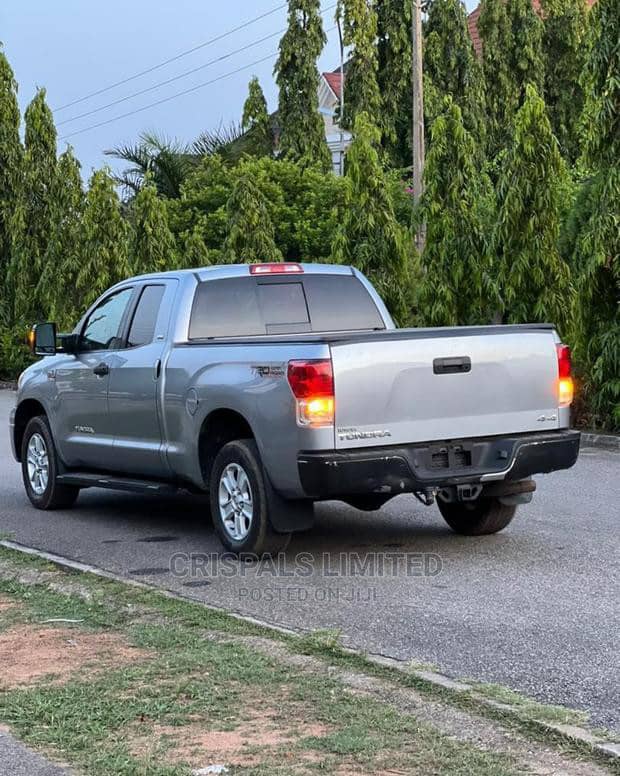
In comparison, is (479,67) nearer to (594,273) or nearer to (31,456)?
(594,273)

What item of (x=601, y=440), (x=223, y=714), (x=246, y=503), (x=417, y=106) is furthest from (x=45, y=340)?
(x=417, y=106)

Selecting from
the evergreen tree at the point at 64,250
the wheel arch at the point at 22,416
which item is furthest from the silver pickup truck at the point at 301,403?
the evergreen tree at the point at 64,250

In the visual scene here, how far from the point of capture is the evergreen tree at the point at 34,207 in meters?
34.8

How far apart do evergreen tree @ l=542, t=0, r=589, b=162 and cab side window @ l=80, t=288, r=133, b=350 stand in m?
33.3

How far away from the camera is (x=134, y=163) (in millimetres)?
40281

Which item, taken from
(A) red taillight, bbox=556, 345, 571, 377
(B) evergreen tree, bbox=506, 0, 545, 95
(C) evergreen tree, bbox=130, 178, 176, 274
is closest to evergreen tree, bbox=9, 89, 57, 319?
(C) evergreen tree, bbox=130, 178, 176, 274

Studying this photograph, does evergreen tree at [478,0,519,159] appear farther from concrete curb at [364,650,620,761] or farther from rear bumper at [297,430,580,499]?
concrete curb at [364,650,620,761]

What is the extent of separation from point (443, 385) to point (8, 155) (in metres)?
29.5

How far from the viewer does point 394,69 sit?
43.9 metres

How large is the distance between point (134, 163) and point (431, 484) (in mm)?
32855

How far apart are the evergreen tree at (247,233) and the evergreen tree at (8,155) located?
10530mm

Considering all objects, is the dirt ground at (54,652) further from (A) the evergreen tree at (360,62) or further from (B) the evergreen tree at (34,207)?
(A) the evergreen tree at (360,62)

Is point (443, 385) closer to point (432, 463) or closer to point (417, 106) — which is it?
point (432, 463)

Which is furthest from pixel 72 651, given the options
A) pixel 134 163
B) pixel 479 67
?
pixel 479 67
